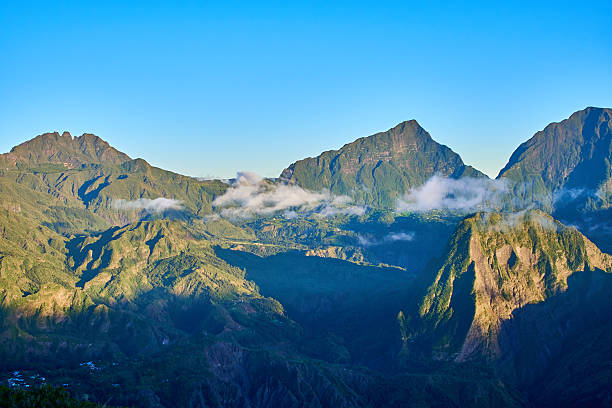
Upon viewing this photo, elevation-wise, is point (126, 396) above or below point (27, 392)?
below

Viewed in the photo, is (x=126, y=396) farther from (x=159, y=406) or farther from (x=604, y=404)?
(x=604, y=404)

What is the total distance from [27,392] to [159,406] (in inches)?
2988

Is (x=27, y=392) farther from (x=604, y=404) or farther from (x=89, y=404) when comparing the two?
(x=604, y=404)

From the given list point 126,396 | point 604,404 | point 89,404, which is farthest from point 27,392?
point 604,404

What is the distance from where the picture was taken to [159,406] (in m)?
198

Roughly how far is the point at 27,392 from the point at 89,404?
12247 mm

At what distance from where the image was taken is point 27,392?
127500 millimetres

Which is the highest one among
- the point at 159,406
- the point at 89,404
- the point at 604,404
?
the point at 604,404

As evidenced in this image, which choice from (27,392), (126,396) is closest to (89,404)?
(27,392)

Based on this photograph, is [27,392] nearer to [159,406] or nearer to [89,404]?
[89,404]

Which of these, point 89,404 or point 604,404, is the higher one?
point 604,404

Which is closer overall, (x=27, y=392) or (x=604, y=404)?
(x=27, y=392)

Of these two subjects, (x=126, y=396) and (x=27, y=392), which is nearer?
(x=27, y=392)

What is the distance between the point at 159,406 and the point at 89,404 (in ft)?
238
